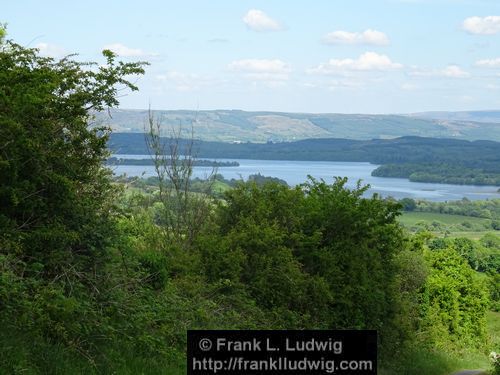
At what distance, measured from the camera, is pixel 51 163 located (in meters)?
12.5

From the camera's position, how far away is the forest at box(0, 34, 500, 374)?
11008 millimetres

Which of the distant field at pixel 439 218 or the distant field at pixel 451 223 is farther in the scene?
the distant field at pixel 439 218

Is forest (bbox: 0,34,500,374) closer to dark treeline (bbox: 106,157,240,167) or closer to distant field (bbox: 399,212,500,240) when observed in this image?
dark treeline (bbox: 106,157,240,167)

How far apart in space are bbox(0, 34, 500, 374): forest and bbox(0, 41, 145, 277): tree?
0.03 metres

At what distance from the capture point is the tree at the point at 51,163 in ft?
38.2

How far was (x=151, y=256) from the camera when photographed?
17.8 m

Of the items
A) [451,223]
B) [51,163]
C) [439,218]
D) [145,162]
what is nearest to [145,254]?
[51,163]

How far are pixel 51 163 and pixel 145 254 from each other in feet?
19.3

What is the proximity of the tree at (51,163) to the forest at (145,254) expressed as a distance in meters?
0.03

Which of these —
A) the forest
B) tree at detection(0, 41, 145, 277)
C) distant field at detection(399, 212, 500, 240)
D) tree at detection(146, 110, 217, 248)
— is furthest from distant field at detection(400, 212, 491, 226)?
tree at detection(0, 41, 145, 277)

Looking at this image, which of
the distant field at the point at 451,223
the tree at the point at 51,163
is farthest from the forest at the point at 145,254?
the distant field at the point at 451,223

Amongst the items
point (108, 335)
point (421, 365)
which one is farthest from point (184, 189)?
point (108, 335)

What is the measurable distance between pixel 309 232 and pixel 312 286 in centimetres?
255

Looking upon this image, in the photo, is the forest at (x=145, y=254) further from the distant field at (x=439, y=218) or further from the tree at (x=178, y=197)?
the distant field at (x=439, y=218)
